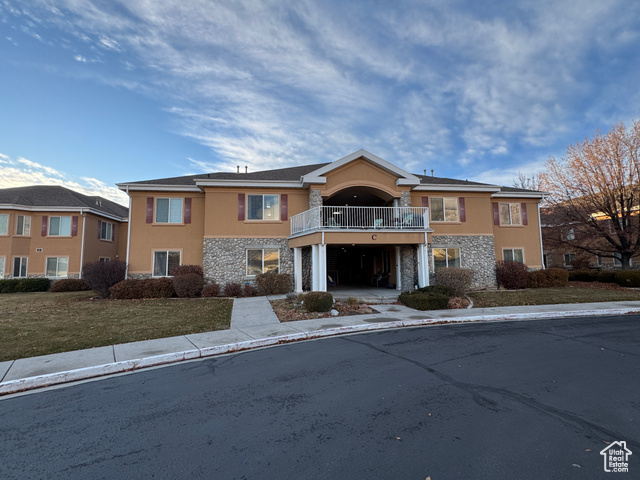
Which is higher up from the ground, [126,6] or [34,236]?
[126,6]

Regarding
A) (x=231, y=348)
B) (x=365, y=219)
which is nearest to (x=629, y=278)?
(x=365, y=219)

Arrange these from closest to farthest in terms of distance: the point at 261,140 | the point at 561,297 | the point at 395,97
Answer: the point at 561,297 → the point at 395,97 → the point at 261,140

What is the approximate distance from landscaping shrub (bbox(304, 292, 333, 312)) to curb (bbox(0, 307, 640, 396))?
244 cm

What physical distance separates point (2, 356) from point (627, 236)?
2993 cm

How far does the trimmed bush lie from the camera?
17234mm

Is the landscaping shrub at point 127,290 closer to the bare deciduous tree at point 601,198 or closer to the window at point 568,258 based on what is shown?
the bare deciduous tree at point 601,198

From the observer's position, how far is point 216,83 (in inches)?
675

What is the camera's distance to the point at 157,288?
637 inches

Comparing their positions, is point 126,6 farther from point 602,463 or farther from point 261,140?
point 602,463

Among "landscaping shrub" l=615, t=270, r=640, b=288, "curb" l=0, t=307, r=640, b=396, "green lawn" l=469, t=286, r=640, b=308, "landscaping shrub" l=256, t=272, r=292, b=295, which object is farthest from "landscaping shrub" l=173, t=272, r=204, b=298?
"landscaping shrub" l=615, t=270, r=640, b=288

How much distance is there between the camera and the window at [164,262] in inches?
723

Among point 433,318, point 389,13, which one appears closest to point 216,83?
point 389,13

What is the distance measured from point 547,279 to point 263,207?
1714 centimetres

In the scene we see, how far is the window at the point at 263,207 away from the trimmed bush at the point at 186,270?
13.2ft
